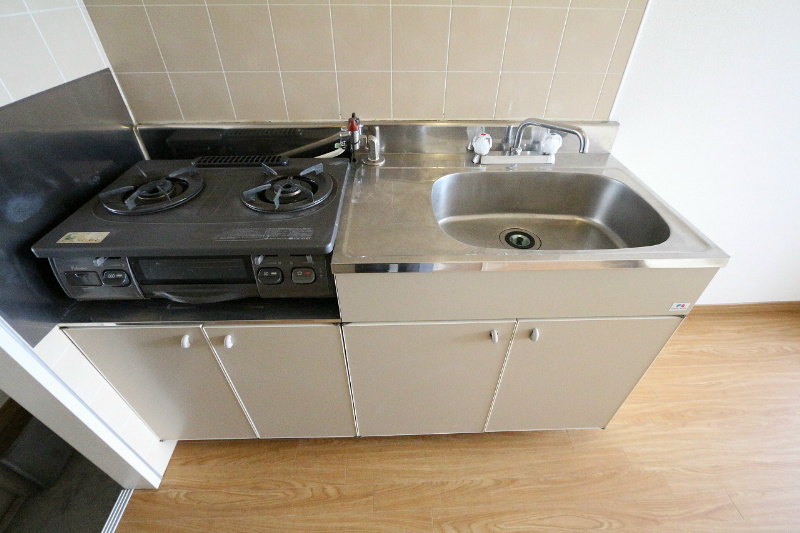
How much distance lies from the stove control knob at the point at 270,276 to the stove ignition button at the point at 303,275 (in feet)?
0.11

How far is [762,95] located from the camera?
4.31 feet

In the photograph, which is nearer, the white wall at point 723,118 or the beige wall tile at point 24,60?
the beige wall tile at point 24,60

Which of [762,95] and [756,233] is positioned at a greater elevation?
[762,95]

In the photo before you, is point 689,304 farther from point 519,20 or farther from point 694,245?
point 519,20

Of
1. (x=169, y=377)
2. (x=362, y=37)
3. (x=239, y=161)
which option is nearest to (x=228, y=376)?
(x=169, y=377)

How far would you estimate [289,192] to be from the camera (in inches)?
40.6

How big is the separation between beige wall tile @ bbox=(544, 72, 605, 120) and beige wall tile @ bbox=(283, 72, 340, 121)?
0.74 meters

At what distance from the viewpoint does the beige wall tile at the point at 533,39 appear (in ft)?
3.68

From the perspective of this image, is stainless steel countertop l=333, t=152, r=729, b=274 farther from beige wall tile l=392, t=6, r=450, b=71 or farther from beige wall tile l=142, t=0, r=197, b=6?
beige wall tile l=142, t=0, r=197, b=6

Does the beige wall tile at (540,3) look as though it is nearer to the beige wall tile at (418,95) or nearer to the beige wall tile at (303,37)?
the beige wall tile at (418,95)

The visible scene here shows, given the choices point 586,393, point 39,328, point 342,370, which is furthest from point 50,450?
point 586,393

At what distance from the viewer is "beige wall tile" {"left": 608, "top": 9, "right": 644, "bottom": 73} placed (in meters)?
1.13

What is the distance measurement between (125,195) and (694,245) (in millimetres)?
1528

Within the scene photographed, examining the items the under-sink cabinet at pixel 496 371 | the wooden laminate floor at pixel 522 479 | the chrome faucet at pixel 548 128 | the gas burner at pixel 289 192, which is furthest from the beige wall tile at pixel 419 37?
the wooden laminate floor at pixel 522 479
